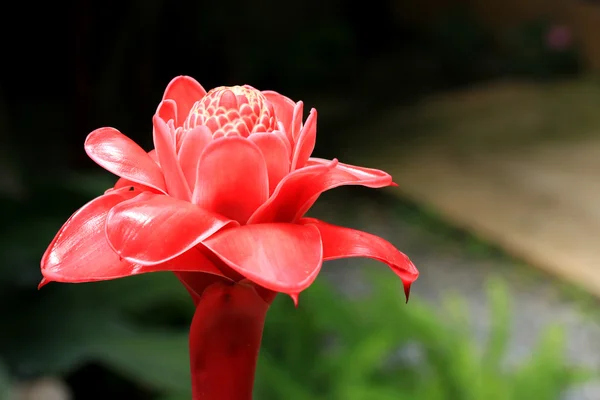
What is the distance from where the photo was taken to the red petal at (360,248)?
0.58 ft

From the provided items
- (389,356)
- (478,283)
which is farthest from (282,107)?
(478,283)

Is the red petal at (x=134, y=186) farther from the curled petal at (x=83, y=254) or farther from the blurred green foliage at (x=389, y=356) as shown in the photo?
the blurred green foliage at (x=389, y=356)

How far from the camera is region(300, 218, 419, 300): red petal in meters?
0.18

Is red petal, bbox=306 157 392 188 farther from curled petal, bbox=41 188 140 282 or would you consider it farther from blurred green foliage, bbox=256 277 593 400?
blurred green foliage, bbox=256 277 593 400

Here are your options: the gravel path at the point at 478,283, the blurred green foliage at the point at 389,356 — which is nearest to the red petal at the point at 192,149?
the blurred green foliage at the point at 389,356

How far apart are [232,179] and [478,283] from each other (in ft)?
7.59

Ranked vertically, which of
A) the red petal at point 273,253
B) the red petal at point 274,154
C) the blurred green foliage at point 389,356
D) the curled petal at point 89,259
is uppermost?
the red petal at point 274,154

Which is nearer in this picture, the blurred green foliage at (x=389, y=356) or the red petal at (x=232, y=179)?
the red petal at (x=232, y=179)

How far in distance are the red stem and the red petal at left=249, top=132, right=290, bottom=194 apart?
33 millimetres

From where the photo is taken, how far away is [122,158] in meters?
0.20

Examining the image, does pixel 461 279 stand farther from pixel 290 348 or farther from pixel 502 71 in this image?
pixel 502 71

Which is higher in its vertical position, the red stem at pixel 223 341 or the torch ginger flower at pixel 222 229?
the torch ginger flower at pixel 222 229

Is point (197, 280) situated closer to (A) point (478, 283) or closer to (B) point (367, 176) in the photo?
(B) point (367, 176)

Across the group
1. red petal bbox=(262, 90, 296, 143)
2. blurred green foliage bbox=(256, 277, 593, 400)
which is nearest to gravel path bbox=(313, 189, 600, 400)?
blurred green foliage bbox=(256, 277, 593, 400)
